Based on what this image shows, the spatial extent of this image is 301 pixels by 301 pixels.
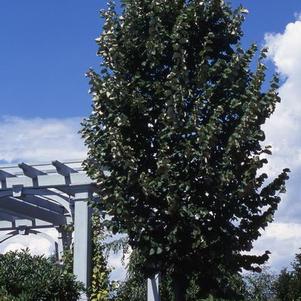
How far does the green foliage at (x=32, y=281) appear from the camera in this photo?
361 inches

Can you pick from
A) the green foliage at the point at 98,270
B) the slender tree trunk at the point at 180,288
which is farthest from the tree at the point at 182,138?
the green foliage at the point at 98,270

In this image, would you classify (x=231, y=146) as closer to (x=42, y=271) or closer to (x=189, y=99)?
(x=189, y=99)

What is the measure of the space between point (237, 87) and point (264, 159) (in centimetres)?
101

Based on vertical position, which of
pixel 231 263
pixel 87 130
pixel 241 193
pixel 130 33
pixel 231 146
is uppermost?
pixel 130 33

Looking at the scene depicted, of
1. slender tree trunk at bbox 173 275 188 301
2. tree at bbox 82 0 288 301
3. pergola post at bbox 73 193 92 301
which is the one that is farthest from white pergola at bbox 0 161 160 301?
tree at bbox 82 0 288 301

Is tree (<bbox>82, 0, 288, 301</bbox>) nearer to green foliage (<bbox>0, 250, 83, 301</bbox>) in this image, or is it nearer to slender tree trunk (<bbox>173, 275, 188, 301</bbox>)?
slender tree trunk (<bbox>173, 275, 188, 301</bbox>)

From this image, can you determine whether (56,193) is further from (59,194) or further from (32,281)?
(32,281)

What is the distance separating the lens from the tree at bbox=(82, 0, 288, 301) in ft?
27.7

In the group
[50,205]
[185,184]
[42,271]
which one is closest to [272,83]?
[185,184]

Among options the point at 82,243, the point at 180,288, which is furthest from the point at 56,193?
the point at 180,288

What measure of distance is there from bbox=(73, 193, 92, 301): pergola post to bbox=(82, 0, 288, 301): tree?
10.4 ft

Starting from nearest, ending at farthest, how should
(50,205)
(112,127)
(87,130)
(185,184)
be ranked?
(185,184)
(112,127)
(87,130)
(50,205)

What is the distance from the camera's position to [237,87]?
8.91m

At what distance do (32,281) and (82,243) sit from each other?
116 inches
